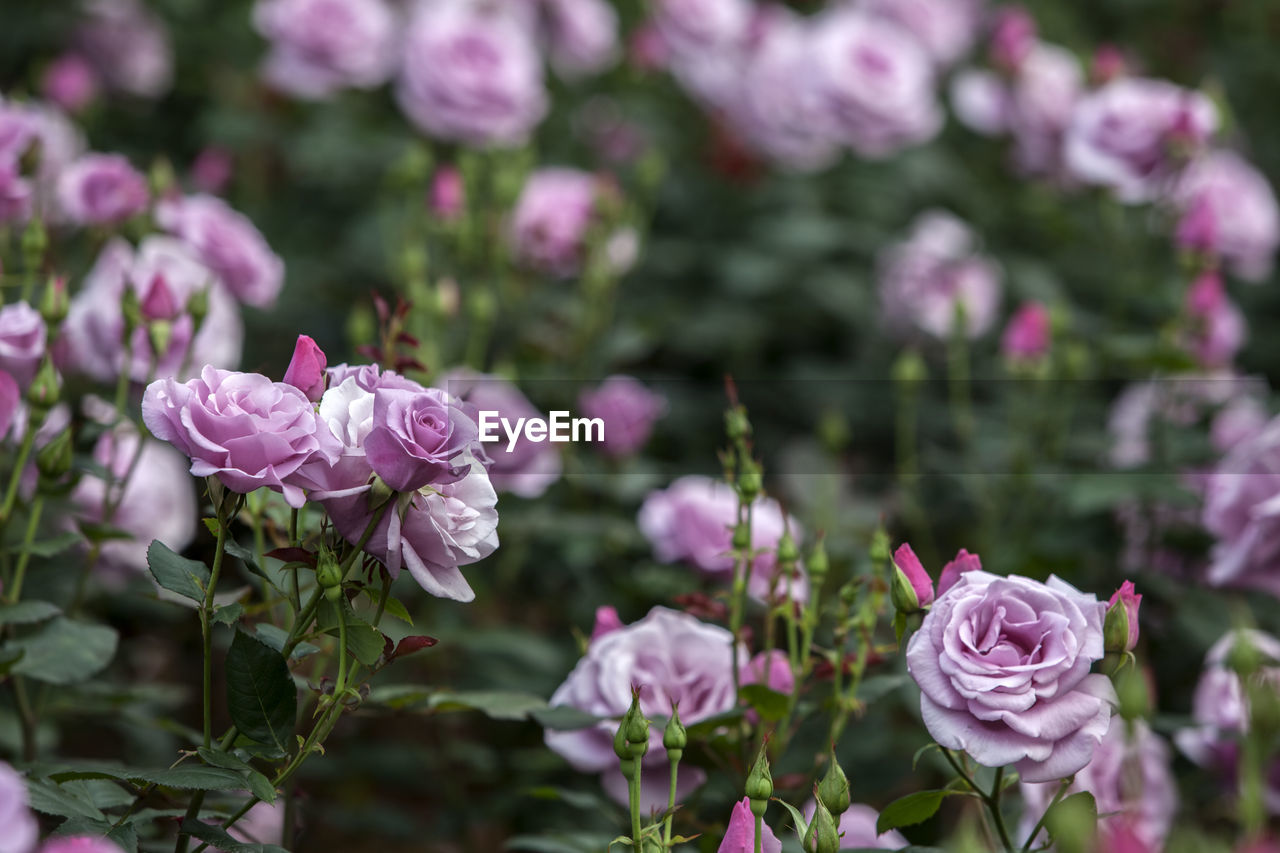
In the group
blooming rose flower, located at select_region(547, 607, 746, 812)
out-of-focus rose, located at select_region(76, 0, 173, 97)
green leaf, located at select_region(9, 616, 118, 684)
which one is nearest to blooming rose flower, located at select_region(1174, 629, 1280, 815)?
blooming rose flower, located at select_region(547, 607, 746, 812)

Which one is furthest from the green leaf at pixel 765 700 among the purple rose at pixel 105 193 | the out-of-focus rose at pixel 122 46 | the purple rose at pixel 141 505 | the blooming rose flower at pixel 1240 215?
the out-of-focus rose at pixel 122 46

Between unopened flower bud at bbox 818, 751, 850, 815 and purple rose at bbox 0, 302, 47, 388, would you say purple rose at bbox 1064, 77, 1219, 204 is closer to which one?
unopened flower bud at bbox 818, 751, 850, 815

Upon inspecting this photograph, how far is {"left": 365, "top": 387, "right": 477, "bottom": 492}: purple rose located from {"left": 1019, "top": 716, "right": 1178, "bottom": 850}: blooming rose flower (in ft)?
1.68

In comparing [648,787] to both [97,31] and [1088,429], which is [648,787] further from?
[97,31]

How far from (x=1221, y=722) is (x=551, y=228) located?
3.88 feet

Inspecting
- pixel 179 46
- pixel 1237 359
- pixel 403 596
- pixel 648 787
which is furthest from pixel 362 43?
pixel 1237 359

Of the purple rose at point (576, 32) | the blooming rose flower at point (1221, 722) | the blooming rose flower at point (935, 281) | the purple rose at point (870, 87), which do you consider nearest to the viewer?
the blooming rose flower at point (1221, 722)

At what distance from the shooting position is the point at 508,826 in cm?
167

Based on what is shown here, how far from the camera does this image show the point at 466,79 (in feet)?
7.20

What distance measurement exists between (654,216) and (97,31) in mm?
1223

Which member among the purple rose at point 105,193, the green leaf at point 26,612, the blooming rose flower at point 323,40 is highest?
the blooming rose flower at point 323,40

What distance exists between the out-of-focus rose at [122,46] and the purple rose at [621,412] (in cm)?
146

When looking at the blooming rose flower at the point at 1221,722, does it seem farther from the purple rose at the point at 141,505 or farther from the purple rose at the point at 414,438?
the purple rose at the point at 141,505

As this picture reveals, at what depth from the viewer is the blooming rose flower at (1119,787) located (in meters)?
0.98
